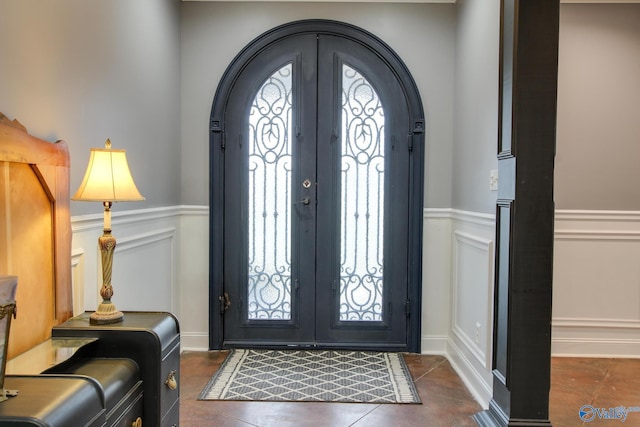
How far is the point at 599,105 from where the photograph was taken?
150 inches

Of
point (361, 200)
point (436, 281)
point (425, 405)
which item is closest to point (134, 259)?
point (361, 200)

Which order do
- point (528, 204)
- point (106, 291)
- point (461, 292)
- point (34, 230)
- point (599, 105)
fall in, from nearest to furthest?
point (34, 230), point (106, 291), point (528, 204), point (461, 292), point (599, 105)

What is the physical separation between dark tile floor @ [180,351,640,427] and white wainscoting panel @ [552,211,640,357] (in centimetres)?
28

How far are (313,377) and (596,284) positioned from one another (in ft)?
6.79

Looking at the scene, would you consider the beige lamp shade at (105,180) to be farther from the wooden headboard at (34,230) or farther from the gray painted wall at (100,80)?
the gray painted wall at (100,80)

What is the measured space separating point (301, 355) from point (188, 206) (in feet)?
4.27

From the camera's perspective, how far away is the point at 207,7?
12.7 ft

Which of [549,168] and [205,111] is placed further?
[205,111]

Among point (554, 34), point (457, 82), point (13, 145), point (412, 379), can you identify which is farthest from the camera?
point (457, 82)

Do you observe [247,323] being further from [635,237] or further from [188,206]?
[635,237]

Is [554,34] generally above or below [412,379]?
above

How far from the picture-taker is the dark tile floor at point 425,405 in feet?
9.06

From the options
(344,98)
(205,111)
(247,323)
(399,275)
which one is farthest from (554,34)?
(247,323)

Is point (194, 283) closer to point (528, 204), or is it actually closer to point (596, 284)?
point (528, 204)
